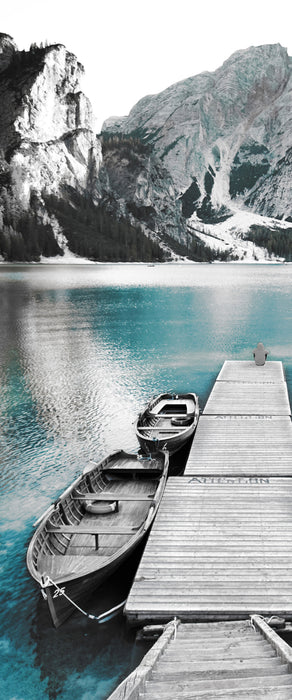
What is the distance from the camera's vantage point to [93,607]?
16906mm

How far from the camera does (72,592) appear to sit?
1602cm

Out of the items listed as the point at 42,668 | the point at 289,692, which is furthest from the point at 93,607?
the point at 289,692

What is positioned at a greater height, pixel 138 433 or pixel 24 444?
pixel 138 433

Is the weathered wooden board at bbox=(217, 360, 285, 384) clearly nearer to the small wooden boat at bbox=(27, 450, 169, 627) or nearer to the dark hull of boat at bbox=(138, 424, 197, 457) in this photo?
the dark hull of boat at bbox=(138, 424, 197, 457)

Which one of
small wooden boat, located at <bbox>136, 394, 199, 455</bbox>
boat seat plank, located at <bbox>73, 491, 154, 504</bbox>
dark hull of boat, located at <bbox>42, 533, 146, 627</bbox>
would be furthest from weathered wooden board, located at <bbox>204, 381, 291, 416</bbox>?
dark hull of boat, located at <bbox>42, 533, 146, 627</bbox>

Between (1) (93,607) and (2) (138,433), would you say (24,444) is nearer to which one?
(2) (138,433)

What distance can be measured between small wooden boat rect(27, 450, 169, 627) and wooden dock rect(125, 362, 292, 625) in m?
0.94

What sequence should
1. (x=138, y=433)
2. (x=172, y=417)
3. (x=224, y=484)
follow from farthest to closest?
(x=172, y=417) < (x=138, y=433) < (x=224, y=484)

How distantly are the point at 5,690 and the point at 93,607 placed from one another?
3566 millimetres

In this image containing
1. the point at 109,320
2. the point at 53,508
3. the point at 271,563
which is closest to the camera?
the point at 271,563

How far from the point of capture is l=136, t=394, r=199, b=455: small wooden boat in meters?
28.6

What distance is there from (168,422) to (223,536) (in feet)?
49.4

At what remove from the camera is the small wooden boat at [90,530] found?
16031 mm

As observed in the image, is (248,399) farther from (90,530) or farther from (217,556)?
(90,530)
